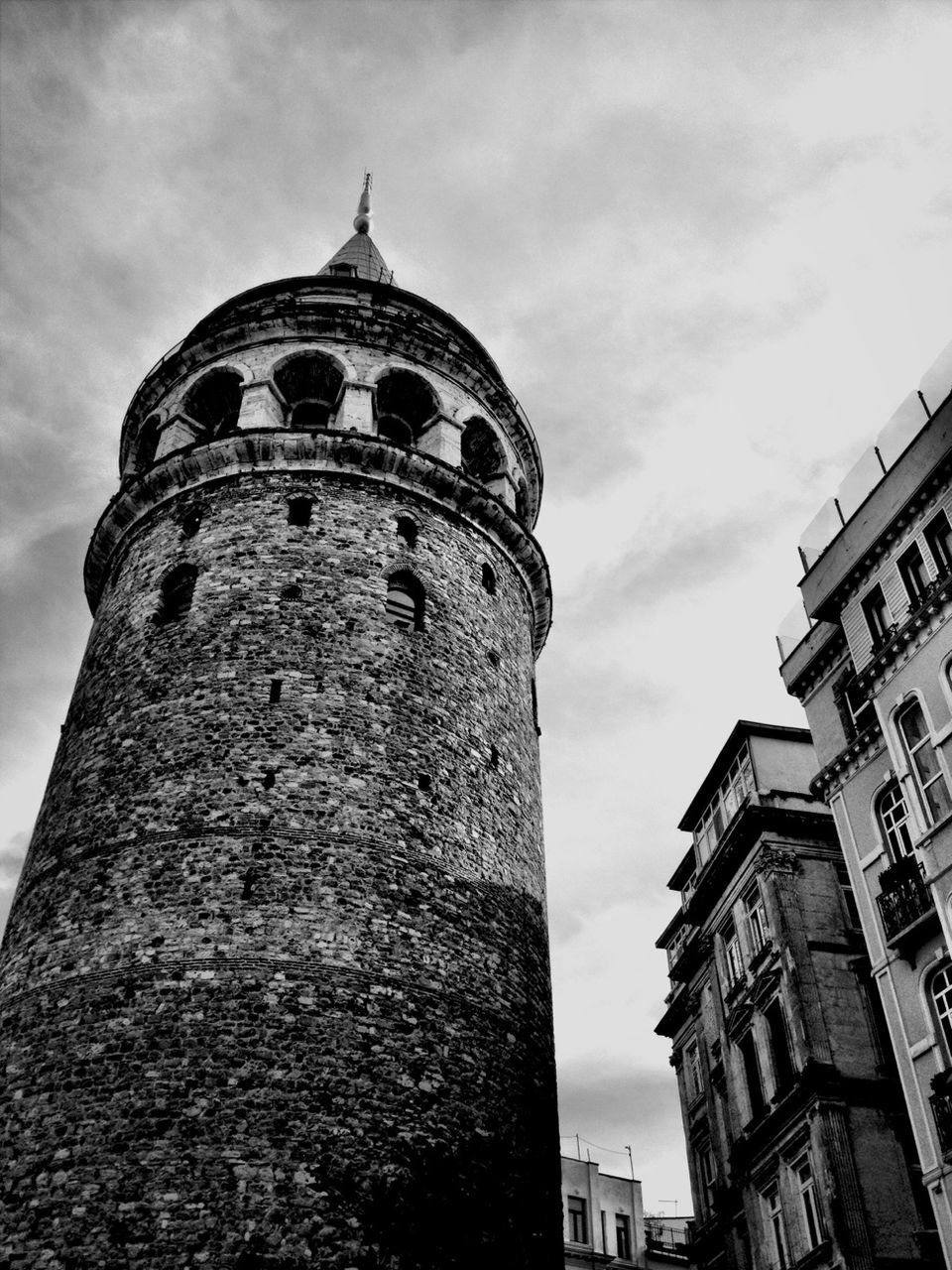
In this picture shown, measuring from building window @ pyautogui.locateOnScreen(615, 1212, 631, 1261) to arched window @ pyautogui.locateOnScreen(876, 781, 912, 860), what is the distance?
29.3m

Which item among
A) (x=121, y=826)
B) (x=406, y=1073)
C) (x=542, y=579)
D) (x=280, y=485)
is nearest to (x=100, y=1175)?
(x=406, y=1073)

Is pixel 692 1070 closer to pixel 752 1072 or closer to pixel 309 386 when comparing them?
pixel 752 1072

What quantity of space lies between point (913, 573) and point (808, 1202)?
1023cm

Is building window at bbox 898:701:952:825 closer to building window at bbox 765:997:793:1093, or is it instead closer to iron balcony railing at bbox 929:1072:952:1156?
iron balcony railing at bbox 929:1072:952:1156

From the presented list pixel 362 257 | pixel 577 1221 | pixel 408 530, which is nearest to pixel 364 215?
pixel 362 257

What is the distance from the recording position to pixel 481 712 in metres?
19.9

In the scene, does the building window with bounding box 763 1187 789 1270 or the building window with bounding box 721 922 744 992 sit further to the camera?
the building window with bounding box 721 922 744 992

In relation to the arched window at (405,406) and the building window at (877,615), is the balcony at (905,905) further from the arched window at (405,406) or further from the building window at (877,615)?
the arched window at (405,406)

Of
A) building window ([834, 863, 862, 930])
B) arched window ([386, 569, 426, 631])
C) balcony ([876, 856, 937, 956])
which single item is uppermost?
arched window ([386, 569, 426, 631])

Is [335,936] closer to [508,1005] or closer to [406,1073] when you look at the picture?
[406,1073]

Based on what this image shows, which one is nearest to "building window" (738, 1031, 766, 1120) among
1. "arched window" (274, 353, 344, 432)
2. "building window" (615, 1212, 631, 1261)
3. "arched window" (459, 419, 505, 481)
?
"arched window" (459, 419, 505, 481)

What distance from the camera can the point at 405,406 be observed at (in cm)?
2469

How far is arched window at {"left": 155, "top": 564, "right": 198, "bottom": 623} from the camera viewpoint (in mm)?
19781

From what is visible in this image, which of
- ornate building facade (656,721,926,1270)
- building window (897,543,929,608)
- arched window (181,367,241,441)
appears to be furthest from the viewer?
arched window (181,367,241,441)
